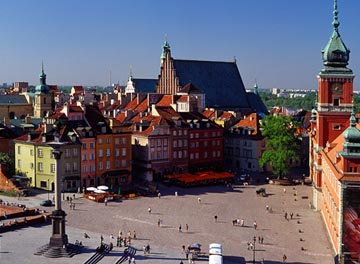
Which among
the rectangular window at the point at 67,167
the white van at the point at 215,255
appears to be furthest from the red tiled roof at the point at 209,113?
the white van at the point at 215,255

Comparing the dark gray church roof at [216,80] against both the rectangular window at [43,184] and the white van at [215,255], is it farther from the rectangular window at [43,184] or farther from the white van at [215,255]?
the white van at [215,255]

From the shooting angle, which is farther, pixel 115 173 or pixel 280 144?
pixel 280 144

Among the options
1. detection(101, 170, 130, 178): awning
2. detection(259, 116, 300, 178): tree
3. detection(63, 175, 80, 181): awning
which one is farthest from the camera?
detection(259, 116, 300, 178): tree

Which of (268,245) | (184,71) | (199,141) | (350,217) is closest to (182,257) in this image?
(268,245)

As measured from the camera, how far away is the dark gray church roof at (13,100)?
121 meters

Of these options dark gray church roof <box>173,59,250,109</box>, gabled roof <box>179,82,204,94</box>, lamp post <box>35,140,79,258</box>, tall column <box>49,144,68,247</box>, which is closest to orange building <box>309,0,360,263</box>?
lamp post <box>35,140,79,258</box>

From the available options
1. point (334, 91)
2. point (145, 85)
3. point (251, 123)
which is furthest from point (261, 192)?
→ point (145, 85)

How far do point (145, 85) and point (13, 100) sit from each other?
120ft

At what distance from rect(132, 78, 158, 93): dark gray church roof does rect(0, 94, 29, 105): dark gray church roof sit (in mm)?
29978

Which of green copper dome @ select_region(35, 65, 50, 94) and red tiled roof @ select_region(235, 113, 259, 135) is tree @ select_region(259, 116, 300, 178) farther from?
green copper dome @ select_region(35, 65, 50, 94)

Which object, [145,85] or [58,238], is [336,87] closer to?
[58,238]

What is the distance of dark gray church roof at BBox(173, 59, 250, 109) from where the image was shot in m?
124

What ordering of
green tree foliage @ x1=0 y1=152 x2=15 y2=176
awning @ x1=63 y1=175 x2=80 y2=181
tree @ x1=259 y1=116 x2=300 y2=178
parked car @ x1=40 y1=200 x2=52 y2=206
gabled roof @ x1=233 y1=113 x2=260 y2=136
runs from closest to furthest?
parked car @ x1=40 y1=200 x2=52 y2=206
awning @ x1=63 y1=175 x2=80 y2=181
green tree foliage @ x1=0 y1=152 x2=15 y2=176
tree @ x1=259 y1=116 x2=300 y2=178
gabled roof @ x1=233 y1=113 x2=260 y2=136

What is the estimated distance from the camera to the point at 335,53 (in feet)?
219
